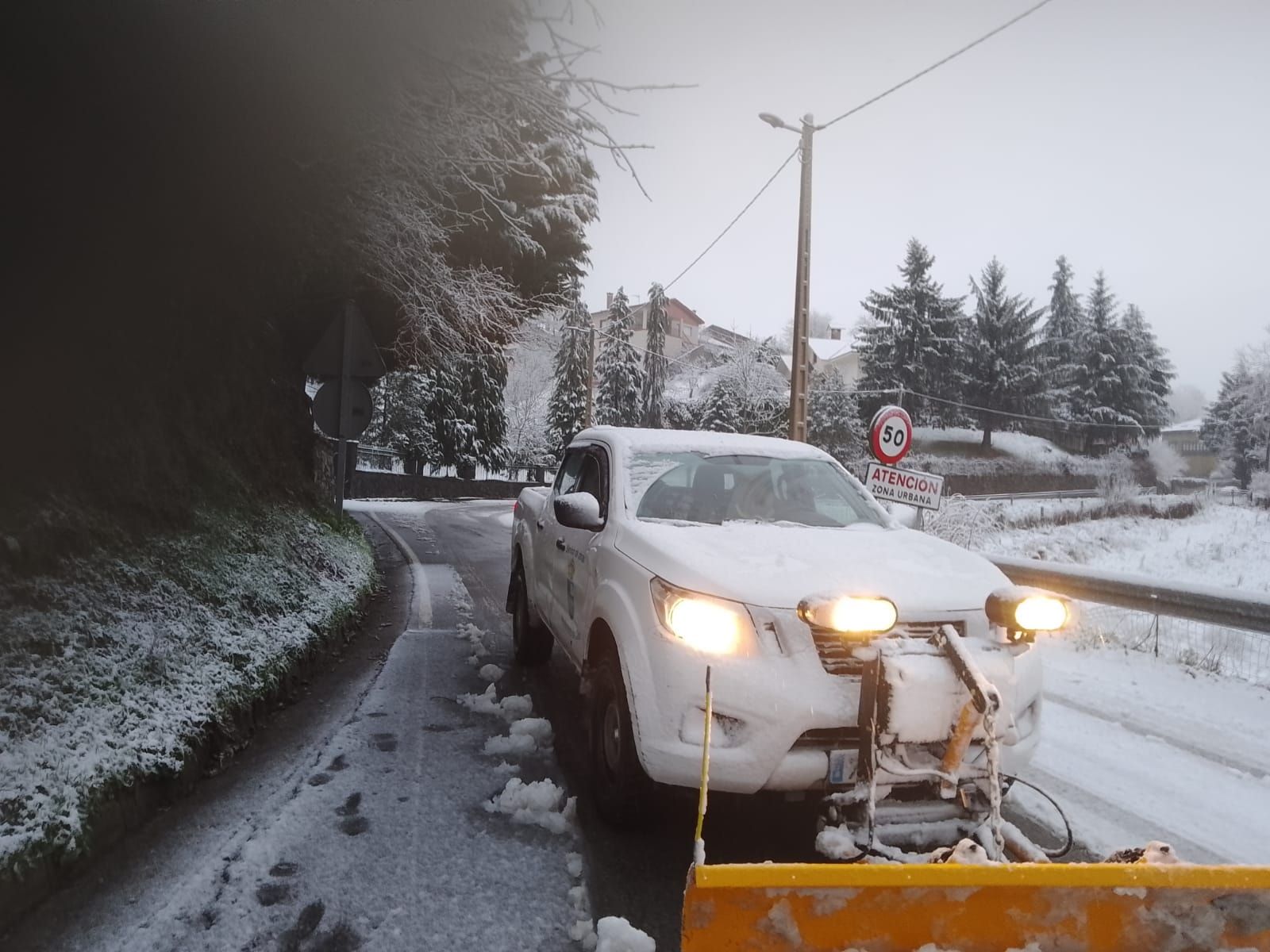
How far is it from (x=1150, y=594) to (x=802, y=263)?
900 cm

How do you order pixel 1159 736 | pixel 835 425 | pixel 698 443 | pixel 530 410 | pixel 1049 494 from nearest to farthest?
pixel 698 443, pixel 1159 736, pixel 835 425, pixel 1049 494, pixel 530 410

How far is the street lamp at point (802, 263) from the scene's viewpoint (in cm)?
1319

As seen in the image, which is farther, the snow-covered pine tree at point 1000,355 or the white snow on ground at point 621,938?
the snow-covered pine tree at point 1000,355

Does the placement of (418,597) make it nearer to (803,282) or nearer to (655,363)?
(803,282)

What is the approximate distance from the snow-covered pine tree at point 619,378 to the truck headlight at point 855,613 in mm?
49084

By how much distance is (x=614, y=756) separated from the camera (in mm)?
3197

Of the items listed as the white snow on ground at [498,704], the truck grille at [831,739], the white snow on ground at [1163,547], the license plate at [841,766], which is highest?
the truck grille at [831,739]

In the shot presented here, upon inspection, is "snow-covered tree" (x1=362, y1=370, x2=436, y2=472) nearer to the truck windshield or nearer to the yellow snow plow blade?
the truck windshield

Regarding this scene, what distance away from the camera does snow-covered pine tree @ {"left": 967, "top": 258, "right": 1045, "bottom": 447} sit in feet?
157

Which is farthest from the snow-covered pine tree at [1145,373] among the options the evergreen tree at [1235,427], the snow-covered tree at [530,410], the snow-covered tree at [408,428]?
the snow-covered tree at [408,428]

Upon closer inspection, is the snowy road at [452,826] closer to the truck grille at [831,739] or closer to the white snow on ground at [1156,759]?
the white snow on ground at [1156,759]

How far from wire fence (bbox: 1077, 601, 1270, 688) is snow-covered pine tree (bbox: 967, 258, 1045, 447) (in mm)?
43758

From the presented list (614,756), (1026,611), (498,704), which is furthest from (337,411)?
(1026,611)

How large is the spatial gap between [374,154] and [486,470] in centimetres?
3485
